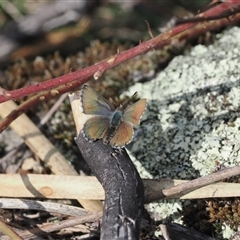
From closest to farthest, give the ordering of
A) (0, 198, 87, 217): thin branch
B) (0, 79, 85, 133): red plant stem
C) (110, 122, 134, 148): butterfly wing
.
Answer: (110, 122, 134, 148): butterfly wing < (0, 198, 87, 217): thin branch < (0, 79, 85, 133): red plant stem

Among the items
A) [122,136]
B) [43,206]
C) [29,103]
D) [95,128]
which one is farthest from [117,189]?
[29,103]

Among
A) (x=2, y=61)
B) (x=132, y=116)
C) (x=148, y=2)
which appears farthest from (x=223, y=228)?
(x=148, y=2)

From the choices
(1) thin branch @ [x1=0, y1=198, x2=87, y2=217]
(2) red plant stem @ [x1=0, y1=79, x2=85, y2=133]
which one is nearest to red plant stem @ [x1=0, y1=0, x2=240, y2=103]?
(2) red plant stem @ [x1=0, y1=79, x2=85, y2=133]

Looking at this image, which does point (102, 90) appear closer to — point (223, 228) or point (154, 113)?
point (154, 113)

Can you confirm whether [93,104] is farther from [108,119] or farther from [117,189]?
[117,189]

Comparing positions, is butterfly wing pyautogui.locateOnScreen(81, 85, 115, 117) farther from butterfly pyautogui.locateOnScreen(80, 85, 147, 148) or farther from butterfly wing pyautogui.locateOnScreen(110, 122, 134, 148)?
butterfly wing pyautogui.locateOnScreen(110, 122, 134, 148)

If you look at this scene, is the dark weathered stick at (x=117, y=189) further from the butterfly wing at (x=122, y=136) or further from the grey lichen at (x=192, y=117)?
the grey lichen at (x=192, y=117)
